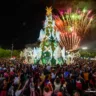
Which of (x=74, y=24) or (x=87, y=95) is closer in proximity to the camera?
(x=87, y=95)

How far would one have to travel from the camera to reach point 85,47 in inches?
5138

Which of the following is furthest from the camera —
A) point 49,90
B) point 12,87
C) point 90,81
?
point 90,81

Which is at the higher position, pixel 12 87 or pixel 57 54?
pixel 57 54

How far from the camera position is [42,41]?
55.0m

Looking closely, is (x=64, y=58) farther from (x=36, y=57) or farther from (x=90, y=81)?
(x=90, y=81)

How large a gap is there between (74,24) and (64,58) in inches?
274

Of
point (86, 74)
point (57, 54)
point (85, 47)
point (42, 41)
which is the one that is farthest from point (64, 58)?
point (85, 47)

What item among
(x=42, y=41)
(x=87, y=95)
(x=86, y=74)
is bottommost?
(x=87, y=95)

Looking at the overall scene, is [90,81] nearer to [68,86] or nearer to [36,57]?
[68,86]

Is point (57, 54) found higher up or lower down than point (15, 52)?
lower down

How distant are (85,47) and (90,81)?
115m

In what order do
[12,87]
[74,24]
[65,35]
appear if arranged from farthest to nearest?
[65,35]
[74,24]
[12,87]

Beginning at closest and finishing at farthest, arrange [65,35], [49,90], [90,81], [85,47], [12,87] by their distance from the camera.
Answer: [49,90], [12,87], [90,81], [65,35], [85,47]

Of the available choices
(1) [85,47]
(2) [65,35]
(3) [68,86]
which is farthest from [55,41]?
(1) [85,47]
